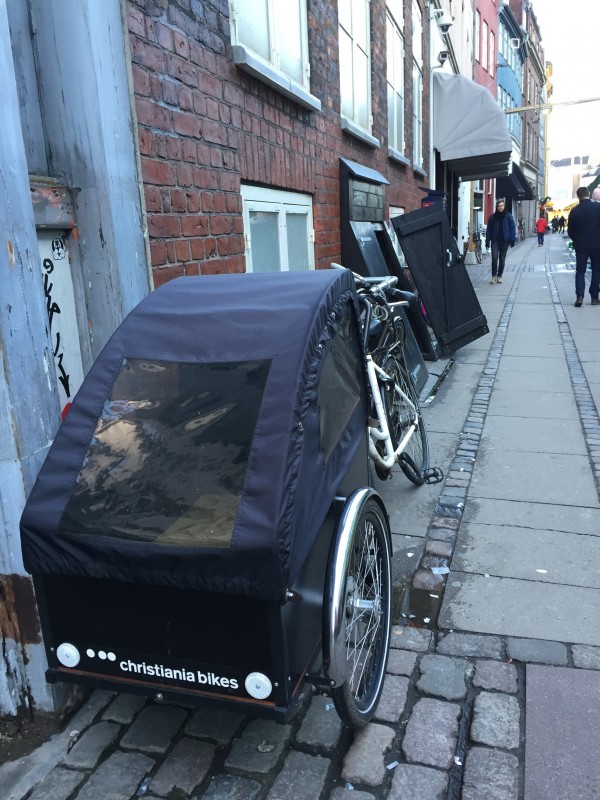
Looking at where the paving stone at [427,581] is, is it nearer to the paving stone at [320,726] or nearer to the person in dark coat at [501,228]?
the paving stone at [320,726]

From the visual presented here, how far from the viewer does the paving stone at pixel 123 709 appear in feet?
7.75

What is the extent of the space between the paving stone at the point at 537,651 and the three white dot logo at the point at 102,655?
1.53m

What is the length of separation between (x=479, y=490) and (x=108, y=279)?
252cm

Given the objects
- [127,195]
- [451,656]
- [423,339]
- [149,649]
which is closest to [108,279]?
[127,195]

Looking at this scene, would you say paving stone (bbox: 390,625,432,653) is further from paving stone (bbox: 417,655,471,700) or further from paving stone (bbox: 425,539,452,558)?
paving stone (bbox: 425,539,452,558)

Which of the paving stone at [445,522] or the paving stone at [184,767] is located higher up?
the paving stone at [445,522]

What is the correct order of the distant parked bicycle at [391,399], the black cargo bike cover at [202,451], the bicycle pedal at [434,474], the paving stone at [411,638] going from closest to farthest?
the black cargo bike cover at [202,451] < the paving stone at [411,638] < the distant parked bicycle at [391,399] < the bicycle pedal at [434,474]

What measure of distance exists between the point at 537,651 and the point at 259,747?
45.2 inches

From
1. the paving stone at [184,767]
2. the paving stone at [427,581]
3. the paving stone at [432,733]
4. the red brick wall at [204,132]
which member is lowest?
the paving stone at [432,733]

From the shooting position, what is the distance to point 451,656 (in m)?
2.65

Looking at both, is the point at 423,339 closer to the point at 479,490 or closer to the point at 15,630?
the point at 479,490

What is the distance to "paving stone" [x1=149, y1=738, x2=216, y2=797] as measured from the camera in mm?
2070

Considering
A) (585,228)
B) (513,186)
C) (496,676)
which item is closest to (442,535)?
(496,676)

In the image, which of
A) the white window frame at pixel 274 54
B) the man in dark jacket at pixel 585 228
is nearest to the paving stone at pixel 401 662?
the white window frame at pixel 274 54
